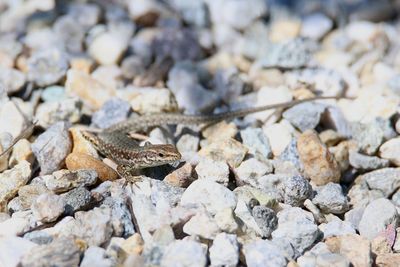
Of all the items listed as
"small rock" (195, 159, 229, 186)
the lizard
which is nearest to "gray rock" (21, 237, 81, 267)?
the lizard

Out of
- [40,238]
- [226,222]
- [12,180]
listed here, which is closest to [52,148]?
[12,180]

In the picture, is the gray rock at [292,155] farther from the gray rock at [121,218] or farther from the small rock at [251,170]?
the gray rock at [121,218]

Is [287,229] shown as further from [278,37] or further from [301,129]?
[278,37]

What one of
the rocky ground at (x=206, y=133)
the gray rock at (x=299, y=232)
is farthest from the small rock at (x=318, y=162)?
the gray rock at (x=299, y=232)

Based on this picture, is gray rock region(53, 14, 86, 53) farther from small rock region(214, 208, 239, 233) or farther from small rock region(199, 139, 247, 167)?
small rock region(214, 208, 239, 233)

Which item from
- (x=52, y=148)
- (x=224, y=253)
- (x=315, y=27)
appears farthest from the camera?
(x=315, y=27)

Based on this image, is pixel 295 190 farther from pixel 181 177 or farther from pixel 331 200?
pixel 181 177
